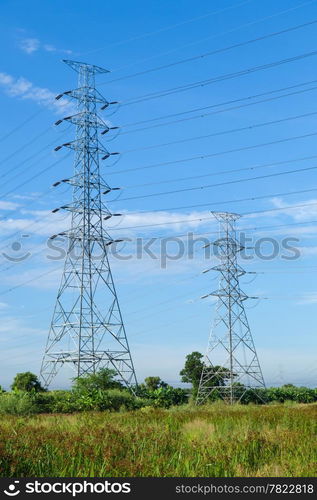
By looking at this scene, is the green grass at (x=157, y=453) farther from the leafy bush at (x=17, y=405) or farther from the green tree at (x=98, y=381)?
the green tree at (x=98, y=381)

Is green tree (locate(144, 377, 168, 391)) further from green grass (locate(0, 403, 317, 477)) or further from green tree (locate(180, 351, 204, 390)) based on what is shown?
Result: green grass (locate(0, 403, 317, 477))

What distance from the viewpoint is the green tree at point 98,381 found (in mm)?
30391

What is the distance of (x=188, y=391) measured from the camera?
48.9m

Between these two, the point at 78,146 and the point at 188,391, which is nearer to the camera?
the point at 78,146

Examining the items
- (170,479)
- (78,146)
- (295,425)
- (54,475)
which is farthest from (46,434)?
(78,146)

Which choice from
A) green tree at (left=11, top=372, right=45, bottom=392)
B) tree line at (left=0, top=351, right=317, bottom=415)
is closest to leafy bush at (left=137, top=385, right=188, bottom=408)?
tree line at (left=0, top=351, right=317, bottom=415)

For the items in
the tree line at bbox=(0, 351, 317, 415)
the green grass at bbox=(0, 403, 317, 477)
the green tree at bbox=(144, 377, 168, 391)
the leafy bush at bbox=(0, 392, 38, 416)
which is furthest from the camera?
the green tree at bbox=(144, 377, 168, 391)

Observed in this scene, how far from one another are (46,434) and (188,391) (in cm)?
3898

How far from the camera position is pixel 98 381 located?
1243 inches

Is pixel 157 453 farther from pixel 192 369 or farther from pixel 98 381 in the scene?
pixel 192 369

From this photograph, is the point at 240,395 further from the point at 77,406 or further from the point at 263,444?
the point at 263,444

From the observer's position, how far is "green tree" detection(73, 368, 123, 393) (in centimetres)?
3039

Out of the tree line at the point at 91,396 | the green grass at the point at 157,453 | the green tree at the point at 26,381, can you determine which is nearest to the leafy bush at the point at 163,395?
the tree line at the point at 91,396

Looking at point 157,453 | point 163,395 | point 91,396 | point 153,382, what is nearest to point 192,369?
point 153,382
